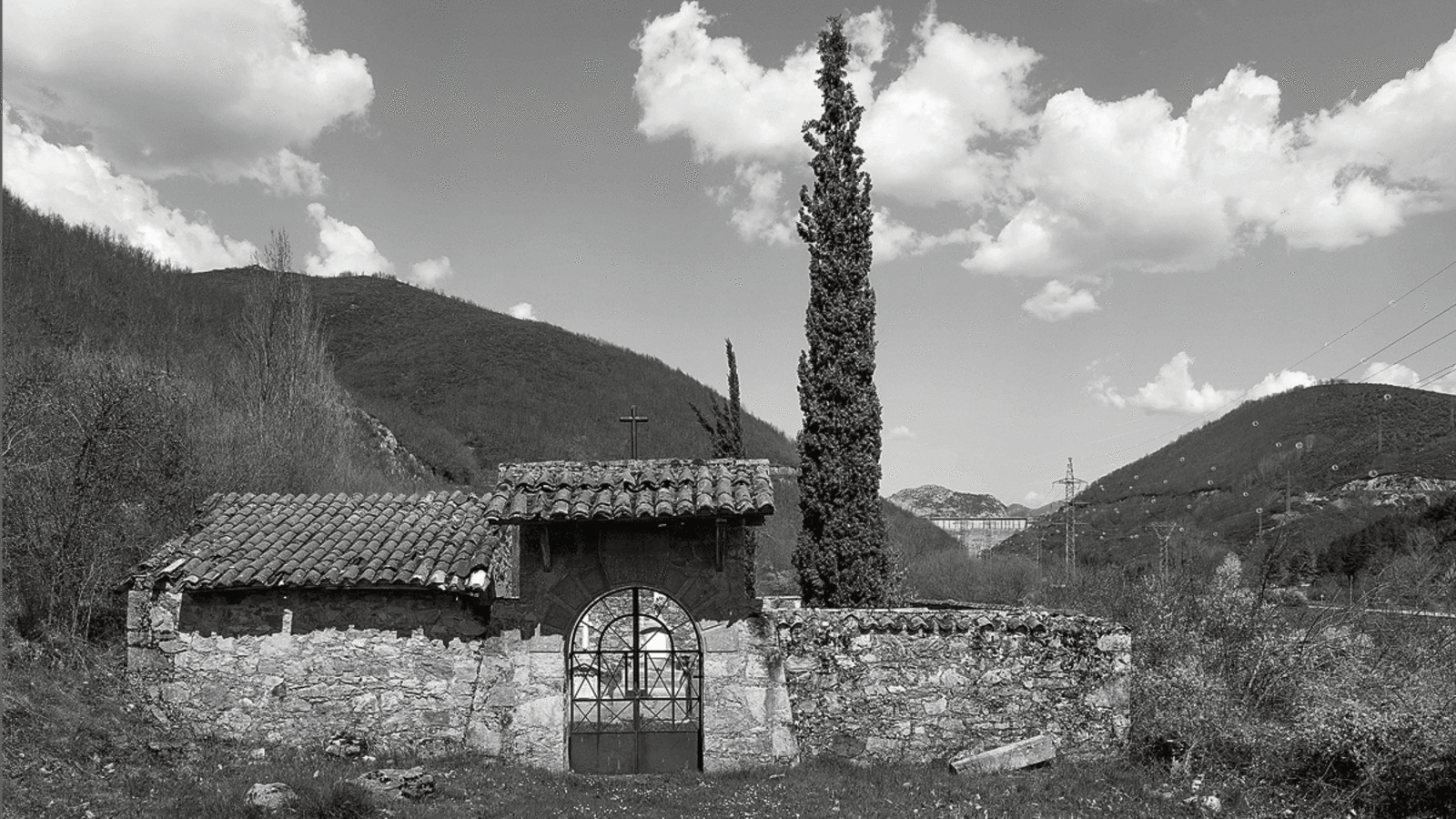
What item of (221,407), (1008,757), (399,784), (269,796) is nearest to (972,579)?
(1008,757)

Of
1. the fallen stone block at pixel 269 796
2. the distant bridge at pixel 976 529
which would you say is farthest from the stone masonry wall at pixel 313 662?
the distant bridge at pixel 976 529

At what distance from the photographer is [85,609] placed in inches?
563

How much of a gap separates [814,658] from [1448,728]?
752 cm

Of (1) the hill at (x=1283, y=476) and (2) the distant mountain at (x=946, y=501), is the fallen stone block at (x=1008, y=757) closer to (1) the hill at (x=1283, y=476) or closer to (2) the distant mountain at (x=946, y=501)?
(1) the hill at (x=1283, y=476)

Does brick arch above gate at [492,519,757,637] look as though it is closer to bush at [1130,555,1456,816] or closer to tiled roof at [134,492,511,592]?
tiled roof at [134,492,511,592]

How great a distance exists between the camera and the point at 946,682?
11.9 metres

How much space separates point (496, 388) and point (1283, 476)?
7006 centimetres

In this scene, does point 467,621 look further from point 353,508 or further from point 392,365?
point 392,365

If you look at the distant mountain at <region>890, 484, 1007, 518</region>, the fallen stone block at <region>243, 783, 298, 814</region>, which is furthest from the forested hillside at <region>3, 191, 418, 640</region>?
the distant mountain at <region>890, 484, 1007, 518</region>

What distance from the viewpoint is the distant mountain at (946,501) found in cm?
7544

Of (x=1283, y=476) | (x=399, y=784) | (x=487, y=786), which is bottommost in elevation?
(x=487, y=786)

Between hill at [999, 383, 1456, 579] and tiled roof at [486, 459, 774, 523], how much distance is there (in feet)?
84.1

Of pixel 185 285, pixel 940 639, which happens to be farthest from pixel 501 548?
pixel 185 285

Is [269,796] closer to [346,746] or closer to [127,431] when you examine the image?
[346,746]
